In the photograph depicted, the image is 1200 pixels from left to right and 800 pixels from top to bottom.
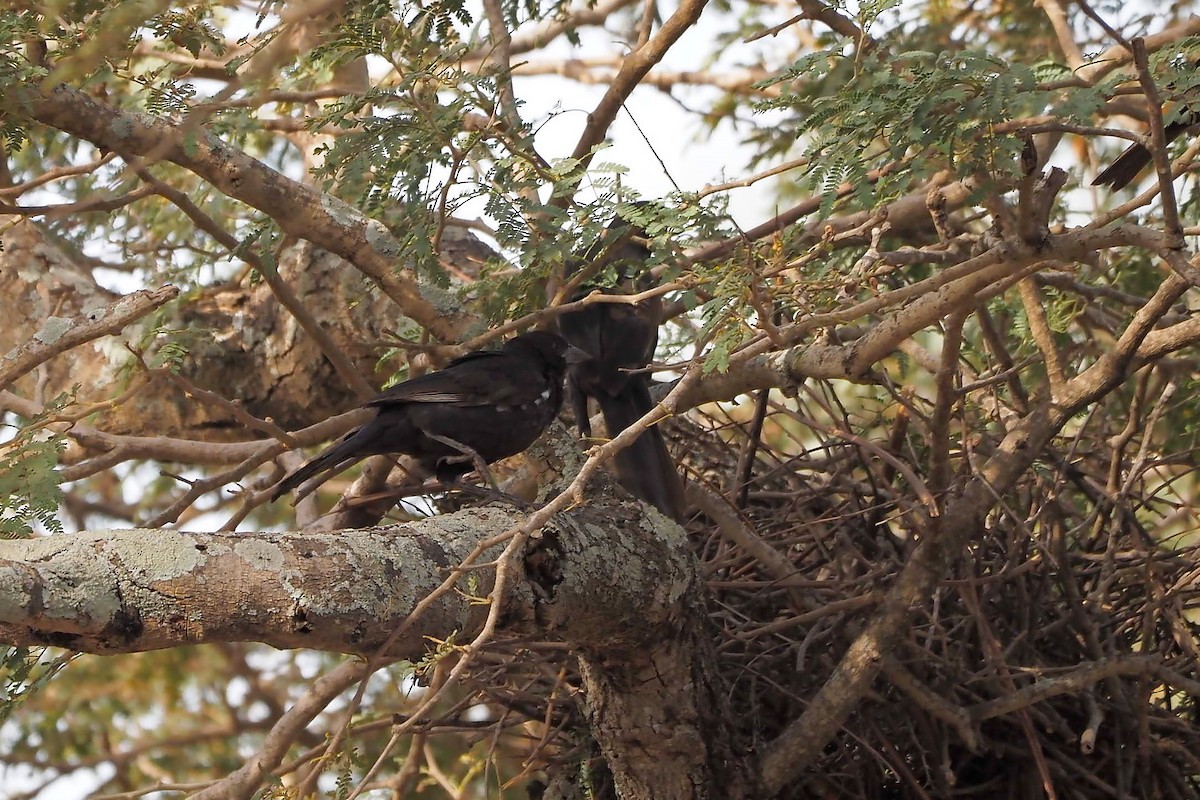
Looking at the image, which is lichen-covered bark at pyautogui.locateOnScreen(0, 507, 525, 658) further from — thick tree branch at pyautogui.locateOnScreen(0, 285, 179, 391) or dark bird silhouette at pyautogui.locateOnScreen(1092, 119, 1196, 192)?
dark bird silhouette at pyautogui.locateOnScreen(1092, 119, 1196, 192)

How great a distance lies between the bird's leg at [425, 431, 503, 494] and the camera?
387 centimetres

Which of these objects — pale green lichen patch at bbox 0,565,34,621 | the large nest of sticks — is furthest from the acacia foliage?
pale green lichen patch at bbox 0,565,34,621

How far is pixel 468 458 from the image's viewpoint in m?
4.56

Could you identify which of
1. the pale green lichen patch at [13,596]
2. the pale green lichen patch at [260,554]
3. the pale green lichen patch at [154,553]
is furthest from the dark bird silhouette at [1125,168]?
the pale green lichen patch at [13,596]

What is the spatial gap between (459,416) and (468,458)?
0.54 feet

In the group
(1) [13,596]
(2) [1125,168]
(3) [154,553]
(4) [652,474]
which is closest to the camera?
(1) [13,596]

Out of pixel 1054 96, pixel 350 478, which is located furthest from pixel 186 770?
pixel 1054 96

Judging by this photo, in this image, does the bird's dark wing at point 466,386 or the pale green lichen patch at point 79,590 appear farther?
the bird's dark wing at point 466,386

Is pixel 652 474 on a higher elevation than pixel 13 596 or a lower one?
higher

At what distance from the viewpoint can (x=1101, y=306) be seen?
6.00 meters

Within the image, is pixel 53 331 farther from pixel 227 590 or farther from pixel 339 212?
pixel 227 590

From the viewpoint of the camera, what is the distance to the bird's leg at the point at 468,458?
3871 millimetres

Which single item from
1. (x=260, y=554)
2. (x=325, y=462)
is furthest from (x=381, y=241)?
(x=260, y=554)

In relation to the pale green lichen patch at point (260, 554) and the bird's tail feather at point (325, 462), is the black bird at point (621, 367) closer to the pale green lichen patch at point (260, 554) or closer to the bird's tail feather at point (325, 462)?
the bird's tail feather at point (325, 462)
